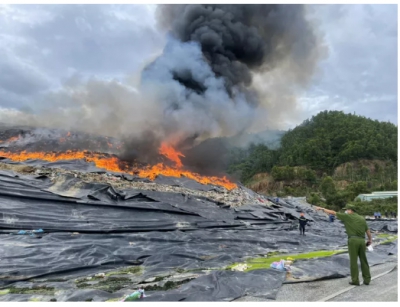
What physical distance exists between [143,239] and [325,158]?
2847 inches

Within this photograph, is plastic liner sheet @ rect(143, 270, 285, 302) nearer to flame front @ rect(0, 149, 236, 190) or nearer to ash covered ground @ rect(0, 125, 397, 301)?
ash covered ground @ rect(0, 125, 397, 301)

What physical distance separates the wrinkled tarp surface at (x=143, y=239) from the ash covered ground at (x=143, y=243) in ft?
0.09

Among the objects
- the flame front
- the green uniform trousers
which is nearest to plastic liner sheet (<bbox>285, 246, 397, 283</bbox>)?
the green uniform trousers

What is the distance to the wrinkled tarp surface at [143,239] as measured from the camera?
577 cm

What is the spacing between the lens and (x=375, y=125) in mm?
79250

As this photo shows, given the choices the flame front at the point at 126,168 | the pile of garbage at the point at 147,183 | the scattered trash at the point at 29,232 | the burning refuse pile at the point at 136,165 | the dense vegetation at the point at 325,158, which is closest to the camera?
the scattered trash at the point at 29,232

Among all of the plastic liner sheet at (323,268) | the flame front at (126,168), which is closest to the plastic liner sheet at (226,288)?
the plastic liner sheet at (323,268)

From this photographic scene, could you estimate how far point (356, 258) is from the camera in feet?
18.0

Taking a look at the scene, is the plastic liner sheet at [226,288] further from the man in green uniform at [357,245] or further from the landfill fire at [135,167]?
the landfill fire at [135,167]

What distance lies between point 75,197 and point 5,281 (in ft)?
18.9

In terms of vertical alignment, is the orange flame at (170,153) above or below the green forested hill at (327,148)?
below

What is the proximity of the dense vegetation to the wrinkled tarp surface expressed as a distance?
47058 mm

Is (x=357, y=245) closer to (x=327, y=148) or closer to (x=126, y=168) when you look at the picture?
(x=126, y=168)

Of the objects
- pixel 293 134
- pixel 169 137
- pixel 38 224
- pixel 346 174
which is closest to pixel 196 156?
pixel 169 137
